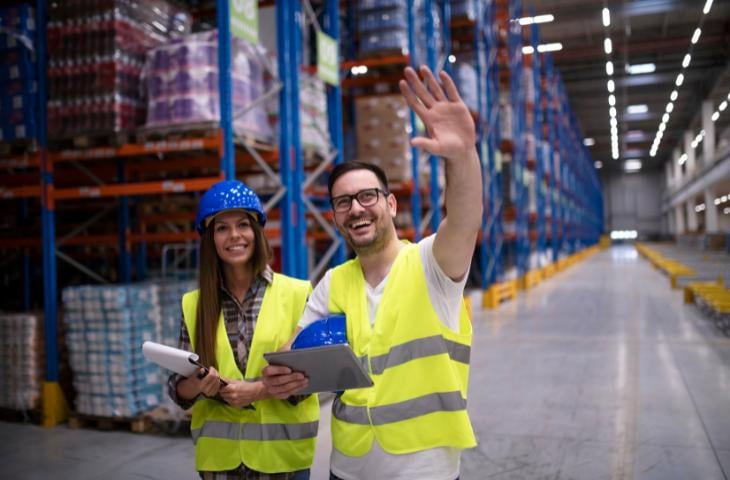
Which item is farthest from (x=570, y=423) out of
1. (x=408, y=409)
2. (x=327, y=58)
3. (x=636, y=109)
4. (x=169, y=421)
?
(x=636, y=109)

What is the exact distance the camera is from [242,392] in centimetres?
203

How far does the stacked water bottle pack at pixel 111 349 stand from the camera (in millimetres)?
5004

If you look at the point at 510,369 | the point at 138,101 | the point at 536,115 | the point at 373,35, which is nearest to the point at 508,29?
the point at 536,115

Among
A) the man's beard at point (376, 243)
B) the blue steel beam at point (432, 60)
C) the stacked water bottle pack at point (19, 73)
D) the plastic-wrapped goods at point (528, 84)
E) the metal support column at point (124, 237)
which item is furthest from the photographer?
the plastic-wrapped goods at point (528, 84)

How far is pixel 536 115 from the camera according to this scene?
62.6ft

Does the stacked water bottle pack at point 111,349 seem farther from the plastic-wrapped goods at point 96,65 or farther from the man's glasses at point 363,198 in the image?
the man's glasses at point 363,198

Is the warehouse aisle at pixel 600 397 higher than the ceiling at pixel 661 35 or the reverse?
the reverse

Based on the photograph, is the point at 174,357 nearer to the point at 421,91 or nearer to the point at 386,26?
the point at 421,91

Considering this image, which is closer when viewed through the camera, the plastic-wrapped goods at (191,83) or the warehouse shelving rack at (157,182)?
the plastic-wrapped goods at (191,83)

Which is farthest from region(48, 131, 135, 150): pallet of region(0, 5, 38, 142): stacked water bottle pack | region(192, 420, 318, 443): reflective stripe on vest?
region(192, 420, 318, 443): reflective stripe on vest

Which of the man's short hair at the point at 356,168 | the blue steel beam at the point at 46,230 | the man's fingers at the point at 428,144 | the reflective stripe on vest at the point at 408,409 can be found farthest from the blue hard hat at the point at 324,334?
the blue steel beam at the point at 46,230

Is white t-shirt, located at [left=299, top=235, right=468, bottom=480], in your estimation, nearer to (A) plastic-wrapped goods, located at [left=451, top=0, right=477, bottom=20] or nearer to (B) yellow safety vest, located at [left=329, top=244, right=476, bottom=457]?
(B) yellow safety vest, located at [left=329, top=244, right=476, bottom=457]

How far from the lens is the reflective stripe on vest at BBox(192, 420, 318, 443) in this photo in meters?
2.19

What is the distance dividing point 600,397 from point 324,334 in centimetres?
451
